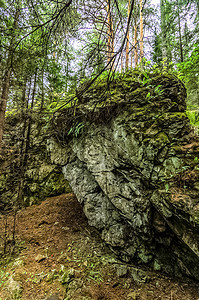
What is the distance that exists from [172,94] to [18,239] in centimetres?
677

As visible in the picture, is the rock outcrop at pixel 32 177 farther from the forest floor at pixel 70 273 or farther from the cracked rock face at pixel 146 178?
the cracked rock face at pixel 146 178

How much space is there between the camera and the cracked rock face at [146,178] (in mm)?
3172

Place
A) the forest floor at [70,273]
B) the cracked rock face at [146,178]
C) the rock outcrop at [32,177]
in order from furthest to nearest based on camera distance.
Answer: the rock outcrop at [32,177] → the forest floor at [70,273] → the cracked rock face at [146,178]

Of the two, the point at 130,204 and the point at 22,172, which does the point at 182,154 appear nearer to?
the point at 130,204

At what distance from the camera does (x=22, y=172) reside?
25.0ft

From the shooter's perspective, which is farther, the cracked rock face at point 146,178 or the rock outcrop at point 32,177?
the rock outcrop at point 32,177

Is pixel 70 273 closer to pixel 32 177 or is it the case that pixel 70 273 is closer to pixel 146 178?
pixel 146 178

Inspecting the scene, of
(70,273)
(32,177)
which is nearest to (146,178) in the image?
(70,273)

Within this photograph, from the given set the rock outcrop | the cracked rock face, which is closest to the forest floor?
the cracked rock face

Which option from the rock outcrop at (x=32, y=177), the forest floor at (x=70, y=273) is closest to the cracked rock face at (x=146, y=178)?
the forest floor at (x=70, y=273)

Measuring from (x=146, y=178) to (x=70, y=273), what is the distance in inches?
127

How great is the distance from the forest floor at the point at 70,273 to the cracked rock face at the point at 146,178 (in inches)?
16.9

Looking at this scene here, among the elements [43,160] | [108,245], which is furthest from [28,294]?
[43,160]

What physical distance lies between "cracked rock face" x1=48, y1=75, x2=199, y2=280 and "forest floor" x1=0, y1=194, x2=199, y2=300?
43 cm
